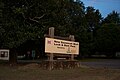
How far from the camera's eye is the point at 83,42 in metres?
73.8

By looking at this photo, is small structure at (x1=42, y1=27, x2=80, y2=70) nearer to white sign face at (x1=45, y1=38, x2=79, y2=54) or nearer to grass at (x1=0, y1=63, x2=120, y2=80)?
white sign face at (x1=45, y1=38, x2=79, y2=54)

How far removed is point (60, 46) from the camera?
25953 millimetres

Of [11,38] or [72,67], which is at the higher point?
[11,38]

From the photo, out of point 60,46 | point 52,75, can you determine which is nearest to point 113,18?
point 60,46

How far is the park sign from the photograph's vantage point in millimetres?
23766

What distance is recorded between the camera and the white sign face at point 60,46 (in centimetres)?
2378

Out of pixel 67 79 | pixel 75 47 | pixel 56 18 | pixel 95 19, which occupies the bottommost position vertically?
pixel 67 79

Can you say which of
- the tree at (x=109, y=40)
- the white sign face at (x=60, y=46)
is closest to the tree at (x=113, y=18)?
the tree at (x=109, y=40)

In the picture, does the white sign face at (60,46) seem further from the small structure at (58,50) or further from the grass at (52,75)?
the grass at (52,75)

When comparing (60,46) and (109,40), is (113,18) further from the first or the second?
(60,46)

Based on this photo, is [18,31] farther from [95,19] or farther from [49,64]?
[95,19]

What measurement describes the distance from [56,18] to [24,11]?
11.6ft

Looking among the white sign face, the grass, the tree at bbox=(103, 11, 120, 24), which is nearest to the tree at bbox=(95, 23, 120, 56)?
the tree at bbox=(103, 11, 120, 24)

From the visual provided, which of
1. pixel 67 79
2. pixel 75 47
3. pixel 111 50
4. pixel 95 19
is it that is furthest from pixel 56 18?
pixel 95 19
